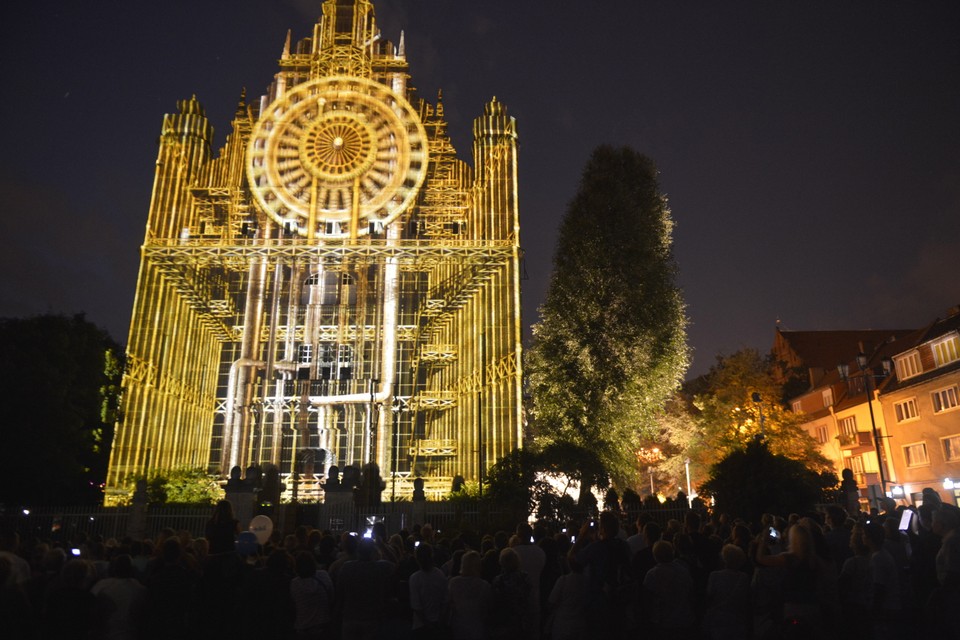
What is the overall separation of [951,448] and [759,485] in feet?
73.1

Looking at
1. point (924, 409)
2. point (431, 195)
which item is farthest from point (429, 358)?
point (924, 409)

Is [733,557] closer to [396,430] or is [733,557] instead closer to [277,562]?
[277,562]

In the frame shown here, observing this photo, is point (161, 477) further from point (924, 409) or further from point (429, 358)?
point (924, 409)

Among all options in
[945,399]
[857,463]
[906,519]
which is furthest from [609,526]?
[857,463]

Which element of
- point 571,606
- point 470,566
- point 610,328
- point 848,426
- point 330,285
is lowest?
point 571,606

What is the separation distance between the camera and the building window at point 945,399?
109ft

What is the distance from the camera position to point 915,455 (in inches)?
1433

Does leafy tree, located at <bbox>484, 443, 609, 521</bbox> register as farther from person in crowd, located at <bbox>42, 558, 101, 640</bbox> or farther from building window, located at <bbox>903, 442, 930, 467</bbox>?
building window, located at <bbox>903, 442, 930, 467</bbox>

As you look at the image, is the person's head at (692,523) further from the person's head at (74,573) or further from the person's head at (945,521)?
the person's head at (74,573)

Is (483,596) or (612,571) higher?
(612,571)

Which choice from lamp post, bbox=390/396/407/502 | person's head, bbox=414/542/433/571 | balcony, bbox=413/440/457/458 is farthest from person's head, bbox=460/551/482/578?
lamp post, bbox=390/396/407/502

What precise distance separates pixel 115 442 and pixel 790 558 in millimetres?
35294

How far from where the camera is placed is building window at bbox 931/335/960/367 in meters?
33.8

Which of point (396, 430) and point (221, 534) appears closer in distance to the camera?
point (221, 534)
